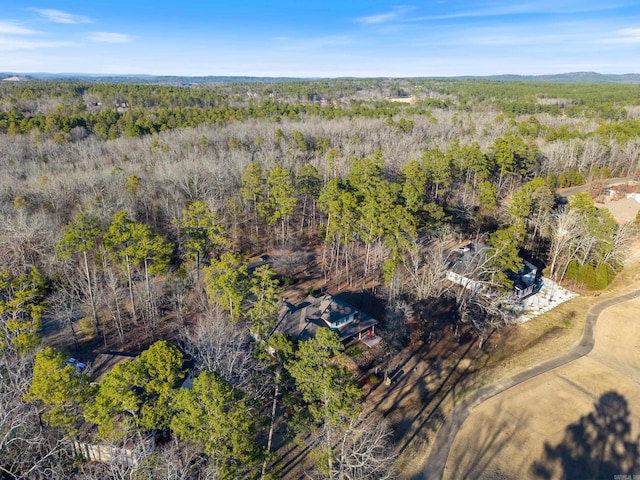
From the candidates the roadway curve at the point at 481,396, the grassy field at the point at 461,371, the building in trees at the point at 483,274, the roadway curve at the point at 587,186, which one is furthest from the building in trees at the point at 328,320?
the roadway curve at the point at 587,186

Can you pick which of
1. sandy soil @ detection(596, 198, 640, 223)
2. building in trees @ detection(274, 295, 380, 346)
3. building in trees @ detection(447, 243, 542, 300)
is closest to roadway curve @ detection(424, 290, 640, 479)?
building in trees @ detection(447, 243, 542, 300)

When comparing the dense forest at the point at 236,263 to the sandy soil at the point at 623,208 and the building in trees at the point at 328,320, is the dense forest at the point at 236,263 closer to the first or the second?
the building in trees at the point at 328,320

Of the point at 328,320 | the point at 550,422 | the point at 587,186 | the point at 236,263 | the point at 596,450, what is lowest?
the point at 596,450

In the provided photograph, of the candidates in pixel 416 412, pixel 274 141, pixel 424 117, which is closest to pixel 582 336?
pixel 416 412

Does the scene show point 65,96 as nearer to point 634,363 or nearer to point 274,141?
point 274,141

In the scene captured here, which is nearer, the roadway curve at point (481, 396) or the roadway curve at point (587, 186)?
the roadway curve at point (481, 396)

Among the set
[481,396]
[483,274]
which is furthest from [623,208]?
[481,396]

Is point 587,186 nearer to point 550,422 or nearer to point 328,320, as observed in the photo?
point 550,422
